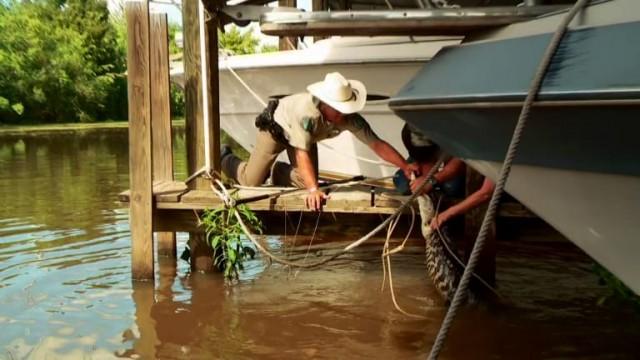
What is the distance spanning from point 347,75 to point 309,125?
80.4 inches

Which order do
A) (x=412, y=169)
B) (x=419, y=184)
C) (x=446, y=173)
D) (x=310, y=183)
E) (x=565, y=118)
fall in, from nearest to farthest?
(x=565, y=118) < (x=419, y=184) < (x=446, y=173) < (x=412, y=169) < (x=310, y=183)

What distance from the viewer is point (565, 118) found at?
303 cm

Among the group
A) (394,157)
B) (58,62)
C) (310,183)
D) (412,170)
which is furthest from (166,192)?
(58,62)

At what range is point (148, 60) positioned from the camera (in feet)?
18.6

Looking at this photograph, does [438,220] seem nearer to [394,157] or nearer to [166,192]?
[394,157]

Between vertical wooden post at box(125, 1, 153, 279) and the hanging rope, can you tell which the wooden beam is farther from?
the hanging rope

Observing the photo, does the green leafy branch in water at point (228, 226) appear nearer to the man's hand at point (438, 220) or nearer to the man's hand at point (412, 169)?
the man's hand at point (412, 169)

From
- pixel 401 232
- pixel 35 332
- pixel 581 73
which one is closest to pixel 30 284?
pixel 35 332

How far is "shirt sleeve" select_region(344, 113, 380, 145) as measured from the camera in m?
5.61

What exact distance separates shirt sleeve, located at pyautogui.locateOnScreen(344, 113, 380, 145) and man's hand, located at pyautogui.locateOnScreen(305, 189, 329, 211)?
0.52 m

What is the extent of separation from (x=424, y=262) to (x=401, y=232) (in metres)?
1.40

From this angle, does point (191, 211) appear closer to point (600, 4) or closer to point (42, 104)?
point (600, 4)

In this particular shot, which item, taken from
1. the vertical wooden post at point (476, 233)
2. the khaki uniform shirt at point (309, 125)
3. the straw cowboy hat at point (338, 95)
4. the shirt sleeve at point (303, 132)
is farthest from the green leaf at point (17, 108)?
the vertical wooden post at point (476, 233)

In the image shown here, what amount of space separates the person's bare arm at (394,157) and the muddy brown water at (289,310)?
1018mm
